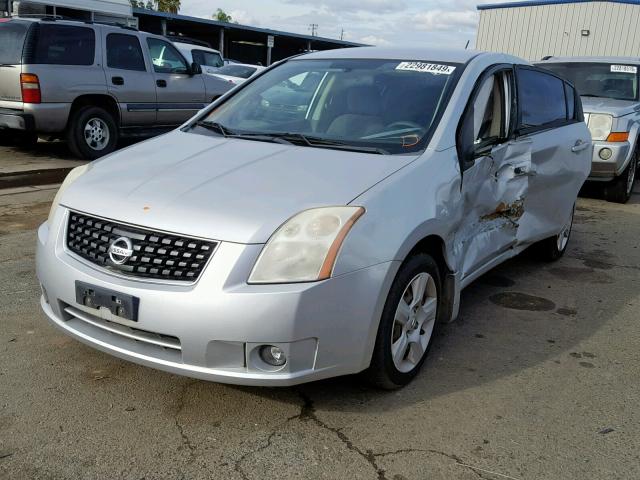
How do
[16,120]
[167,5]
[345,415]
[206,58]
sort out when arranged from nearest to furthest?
[345,415], [16,120], [206,58], [167,5]

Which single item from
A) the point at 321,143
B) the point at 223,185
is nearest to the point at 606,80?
the point at 321,143

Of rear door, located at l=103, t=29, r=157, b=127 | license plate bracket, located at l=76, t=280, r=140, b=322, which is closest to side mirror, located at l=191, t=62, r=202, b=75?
rear door, located at l=103, t=29, r=157, b=127

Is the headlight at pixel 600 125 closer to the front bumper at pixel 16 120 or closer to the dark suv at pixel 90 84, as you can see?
the dark suv at pixel 90 84

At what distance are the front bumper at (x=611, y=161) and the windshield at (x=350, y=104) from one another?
16.4ft

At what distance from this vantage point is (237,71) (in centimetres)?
1745

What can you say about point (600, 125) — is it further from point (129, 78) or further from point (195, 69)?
point (129, 78)

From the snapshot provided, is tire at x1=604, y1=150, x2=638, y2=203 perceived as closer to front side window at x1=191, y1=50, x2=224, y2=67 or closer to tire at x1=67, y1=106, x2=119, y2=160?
tire at x1=67, y1=106, x2=119, y2=160

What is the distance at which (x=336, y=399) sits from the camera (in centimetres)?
306

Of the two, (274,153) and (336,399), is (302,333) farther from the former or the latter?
(274,153)

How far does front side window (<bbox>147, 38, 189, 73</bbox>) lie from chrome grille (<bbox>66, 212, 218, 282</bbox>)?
8003 millimetres

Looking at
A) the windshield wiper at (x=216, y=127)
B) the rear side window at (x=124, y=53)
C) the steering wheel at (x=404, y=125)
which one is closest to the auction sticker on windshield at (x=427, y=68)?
the steering wheel at (x=404, y=125)

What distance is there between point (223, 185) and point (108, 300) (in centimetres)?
70

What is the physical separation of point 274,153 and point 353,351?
1.15 meters

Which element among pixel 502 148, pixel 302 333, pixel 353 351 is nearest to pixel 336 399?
pixel 353 351
